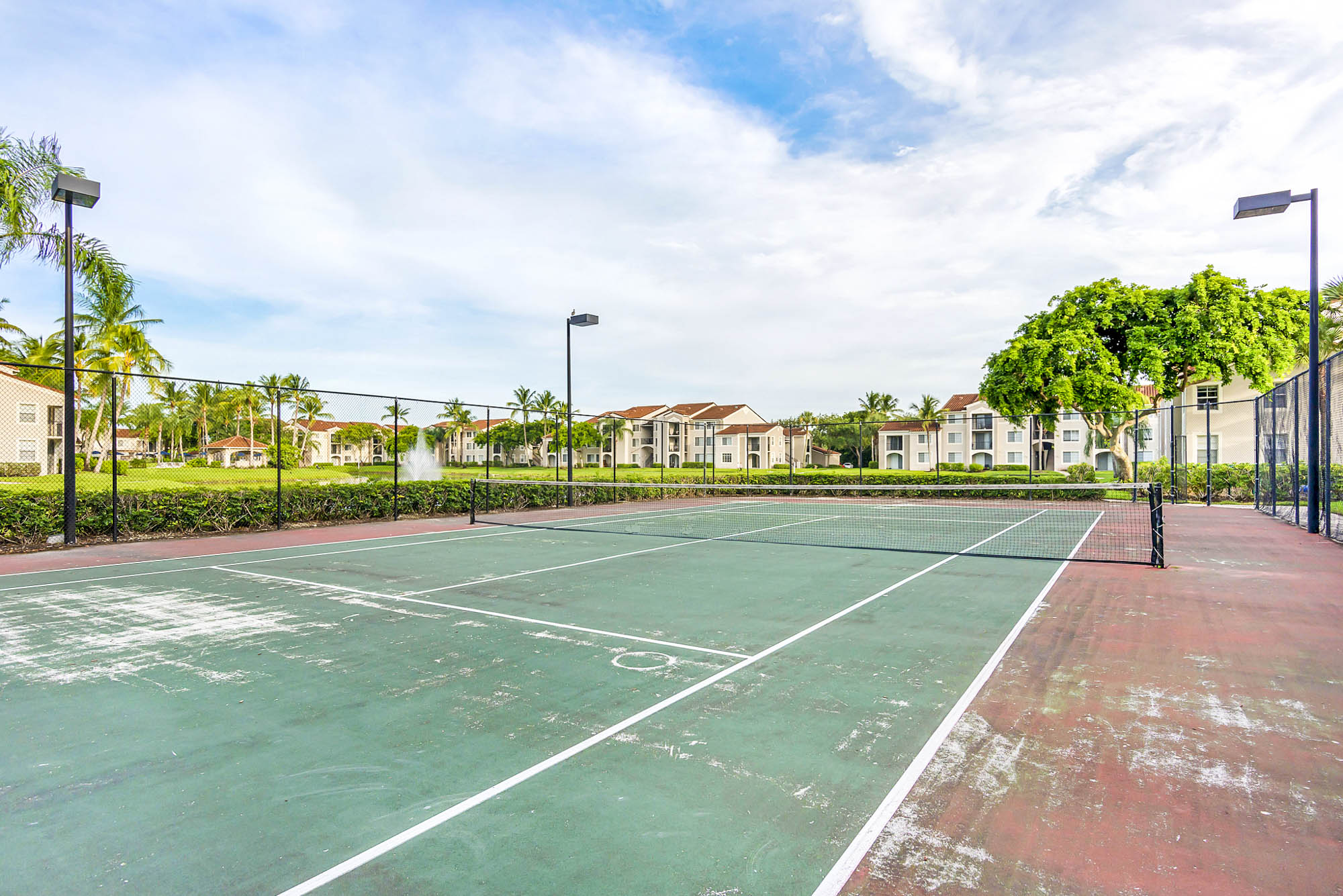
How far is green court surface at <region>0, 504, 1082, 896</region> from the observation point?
260cm

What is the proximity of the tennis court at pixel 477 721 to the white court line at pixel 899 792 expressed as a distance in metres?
0.02

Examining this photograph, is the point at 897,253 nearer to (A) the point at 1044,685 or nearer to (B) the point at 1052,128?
(B) the point at 1052,128

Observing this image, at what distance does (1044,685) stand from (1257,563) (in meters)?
7.69

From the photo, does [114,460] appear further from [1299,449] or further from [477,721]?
[1299,449]

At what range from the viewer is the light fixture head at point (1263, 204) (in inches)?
465

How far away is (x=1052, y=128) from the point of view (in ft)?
42.1

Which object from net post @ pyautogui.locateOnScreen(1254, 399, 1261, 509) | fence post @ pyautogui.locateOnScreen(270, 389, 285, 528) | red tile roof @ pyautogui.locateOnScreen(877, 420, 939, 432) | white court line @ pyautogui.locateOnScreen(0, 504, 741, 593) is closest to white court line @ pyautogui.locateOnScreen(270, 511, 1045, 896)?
white court line @ pyautogui.locateOnScreen(0, 504, 741, 593)

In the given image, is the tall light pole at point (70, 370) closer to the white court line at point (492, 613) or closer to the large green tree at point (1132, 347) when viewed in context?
the white court line at point (492, 613)

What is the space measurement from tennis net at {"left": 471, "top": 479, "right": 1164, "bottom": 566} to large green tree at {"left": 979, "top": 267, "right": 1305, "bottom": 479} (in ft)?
13.5

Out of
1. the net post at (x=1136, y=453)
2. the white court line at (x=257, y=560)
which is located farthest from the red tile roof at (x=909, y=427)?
the white court line at (x=257, y=560)

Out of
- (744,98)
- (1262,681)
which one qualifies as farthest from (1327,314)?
(1262,681)

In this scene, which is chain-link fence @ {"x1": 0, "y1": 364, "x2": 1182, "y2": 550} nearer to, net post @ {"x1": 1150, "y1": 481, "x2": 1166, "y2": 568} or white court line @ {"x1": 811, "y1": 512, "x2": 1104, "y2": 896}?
white court line @ {"x1": 811, "y1": 512, "x2": 1104, "y2": 896}

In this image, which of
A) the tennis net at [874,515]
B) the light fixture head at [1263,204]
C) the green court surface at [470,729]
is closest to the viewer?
the green court surface at [470,729]

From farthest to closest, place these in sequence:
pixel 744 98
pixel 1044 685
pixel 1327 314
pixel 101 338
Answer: pixel 101 338 < pixel 1327 314 < pixel 744 98 < pixel 1044 685
